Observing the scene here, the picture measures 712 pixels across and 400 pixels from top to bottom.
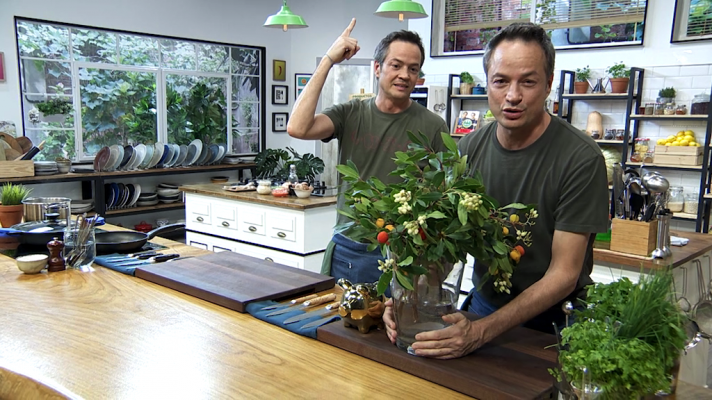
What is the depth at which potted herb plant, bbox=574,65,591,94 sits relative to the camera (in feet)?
19.1

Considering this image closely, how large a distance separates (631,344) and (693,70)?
213 inches

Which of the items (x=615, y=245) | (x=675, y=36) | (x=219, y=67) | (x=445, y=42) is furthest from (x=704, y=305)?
(x=219, y=67)

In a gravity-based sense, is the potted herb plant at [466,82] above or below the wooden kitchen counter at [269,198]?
above

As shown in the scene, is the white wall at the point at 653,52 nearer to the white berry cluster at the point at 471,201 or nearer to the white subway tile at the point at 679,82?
the white subway tile at the point at 679,82

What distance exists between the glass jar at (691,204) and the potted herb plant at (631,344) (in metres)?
5.06

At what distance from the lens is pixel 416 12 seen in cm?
418

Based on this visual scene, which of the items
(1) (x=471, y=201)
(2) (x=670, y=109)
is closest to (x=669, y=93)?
(2) (x=670, y=109)

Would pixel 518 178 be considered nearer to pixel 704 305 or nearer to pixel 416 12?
pixel 704 305

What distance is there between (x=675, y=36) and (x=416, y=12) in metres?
2.86

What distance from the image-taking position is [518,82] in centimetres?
145

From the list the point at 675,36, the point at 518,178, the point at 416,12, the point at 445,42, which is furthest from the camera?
the point at 445,42

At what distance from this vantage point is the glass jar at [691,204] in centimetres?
534

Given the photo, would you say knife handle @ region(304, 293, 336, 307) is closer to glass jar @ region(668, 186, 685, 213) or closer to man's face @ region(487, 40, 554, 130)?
man's face @ region(487, 40, 554, 130)

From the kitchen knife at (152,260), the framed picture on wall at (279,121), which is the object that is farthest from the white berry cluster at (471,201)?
the framed picture on wall at (279,121)
